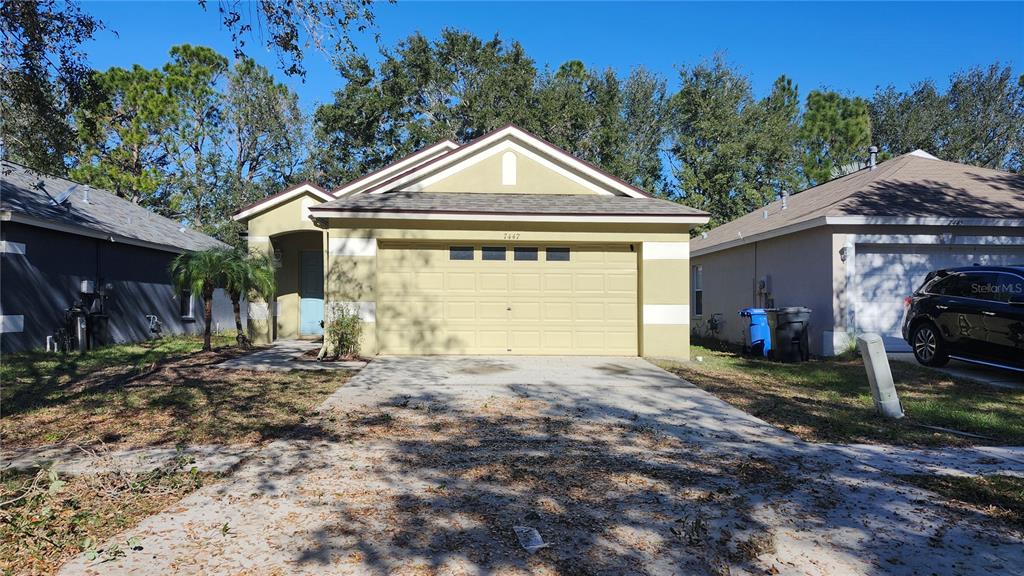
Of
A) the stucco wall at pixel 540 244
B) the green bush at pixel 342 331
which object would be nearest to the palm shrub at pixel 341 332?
the green bush at pixel 342 331

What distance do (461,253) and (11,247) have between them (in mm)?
9315

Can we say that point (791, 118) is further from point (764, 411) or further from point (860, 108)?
point (764, 411)

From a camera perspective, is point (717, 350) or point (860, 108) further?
point (860, 108)

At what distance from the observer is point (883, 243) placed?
1291cm

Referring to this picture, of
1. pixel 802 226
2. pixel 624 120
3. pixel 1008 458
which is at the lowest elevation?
pixel 1008 458

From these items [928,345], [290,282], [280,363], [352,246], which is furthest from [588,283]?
[290,282]

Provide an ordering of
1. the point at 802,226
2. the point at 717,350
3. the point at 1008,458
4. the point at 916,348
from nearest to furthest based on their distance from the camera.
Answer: the point at 1008,458
the point at 916,348
the point at 802,226
the point at 717,350

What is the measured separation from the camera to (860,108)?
34875 mm

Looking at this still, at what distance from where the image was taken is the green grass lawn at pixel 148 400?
6453mm

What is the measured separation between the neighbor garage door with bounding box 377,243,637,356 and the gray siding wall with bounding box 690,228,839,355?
418 cm

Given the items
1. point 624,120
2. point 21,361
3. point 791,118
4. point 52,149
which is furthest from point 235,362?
point 791,118

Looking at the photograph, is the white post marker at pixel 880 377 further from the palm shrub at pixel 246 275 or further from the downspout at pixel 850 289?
the palm shrub at pixel 246 275

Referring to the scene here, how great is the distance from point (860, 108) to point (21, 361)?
39.4 m

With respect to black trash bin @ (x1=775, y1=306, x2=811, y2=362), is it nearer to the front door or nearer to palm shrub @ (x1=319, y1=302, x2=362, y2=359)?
palm shrub @ (x1=319, y1=302, x2=362, y2=359)
